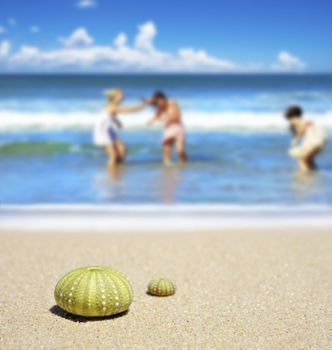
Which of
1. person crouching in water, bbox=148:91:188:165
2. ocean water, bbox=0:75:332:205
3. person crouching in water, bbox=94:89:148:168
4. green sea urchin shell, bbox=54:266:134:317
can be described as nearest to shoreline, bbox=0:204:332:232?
ocean water, bbox=0:75:332:205

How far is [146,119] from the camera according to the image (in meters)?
19.3

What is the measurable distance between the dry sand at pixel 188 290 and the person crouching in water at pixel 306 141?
199 inches

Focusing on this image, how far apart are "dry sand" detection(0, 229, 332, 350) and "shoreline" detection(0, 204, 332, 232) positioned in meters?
0.29

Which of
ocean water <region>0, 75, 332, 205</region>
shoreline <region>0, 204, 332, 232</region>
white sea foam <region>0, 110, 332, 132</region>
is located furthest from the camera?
white sea foam <region>0, 110, 332, 132</region>

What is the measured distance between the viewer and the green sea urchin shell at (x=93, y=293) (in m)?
2.67

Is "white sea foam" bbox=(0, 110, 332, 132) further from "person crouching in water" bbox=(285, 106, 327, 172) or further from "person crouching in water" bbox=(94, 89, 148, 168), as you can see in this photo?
"person crouching in water" bbox=(285, 106, 327, 172)

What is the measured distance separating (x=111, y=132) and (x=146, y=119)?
28.3 ft

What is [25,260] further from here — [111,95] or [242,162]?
[111,95]

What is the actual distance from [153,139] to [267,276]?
422 inches

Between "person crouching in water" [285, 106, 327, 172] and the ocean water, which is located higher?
"person crouching in water" [285, 106, 327, 172]

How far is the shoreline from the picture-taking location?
4941mm

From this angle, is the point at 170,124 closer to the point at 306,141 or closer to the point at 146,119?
the point at 306,141

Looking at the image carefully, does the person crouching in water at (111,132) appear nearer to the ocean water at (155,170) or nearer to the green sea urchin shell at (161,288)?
the ocean water at (155,170)

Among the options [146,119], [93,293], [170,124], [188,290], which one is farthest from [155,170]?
[146,119]
